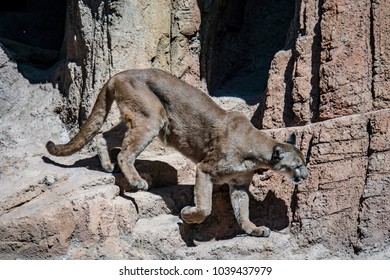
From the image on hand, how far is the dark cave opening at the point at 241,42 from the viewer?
919 cm

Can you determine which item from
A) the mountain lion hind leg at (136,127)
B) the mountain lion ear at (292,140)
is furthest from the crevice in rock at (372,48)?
the mountain lion hind leg at (136,127)

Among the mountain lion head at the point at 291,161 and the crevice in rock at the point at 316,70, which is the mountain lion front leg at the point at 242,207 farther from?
the crevice in rock at the point at 316,70

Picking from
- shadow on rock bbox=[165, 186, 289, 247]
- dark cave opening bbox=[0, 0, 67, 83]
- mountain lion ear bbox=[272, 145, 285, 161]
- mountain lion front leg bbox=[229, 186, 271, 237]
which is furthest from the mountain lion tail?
dark cave opening bbox=[0, 0, 67, 83]

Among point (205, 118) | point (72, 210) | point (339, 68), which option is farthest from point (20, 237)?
point (339, 68)

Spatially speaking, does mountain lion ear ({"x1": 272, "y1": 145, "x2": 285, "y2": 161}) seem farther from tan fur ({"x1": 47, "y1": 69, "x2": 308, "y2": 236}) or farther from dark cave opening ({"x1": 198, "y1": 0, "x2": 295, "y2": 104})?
dark cave opening ({"x1": 198, "y1": 0, "x2": 295, "y2": 104})

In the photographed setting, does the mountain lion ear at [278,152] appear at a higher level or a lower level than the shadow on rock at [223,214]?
higher

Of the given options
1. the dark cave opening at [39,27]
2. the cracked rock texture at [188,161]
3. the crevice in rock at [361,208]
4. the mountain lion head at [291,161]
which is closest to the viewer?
the crevice in rock at [361,208]

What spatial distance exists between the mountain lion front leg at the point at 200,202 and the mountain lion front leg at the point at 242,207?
0.91 feet

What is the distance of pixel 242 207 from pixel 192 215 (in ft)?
1.79

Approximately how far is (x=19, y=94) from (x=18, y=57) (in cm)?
90

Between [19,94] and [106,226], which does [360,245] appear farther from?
[19,94]

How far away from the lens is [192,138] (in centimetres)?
788

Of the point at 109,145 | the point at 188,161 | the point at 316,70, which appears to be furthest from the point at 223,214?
the point at 316,70

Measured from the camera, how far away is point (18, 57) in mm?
9953
